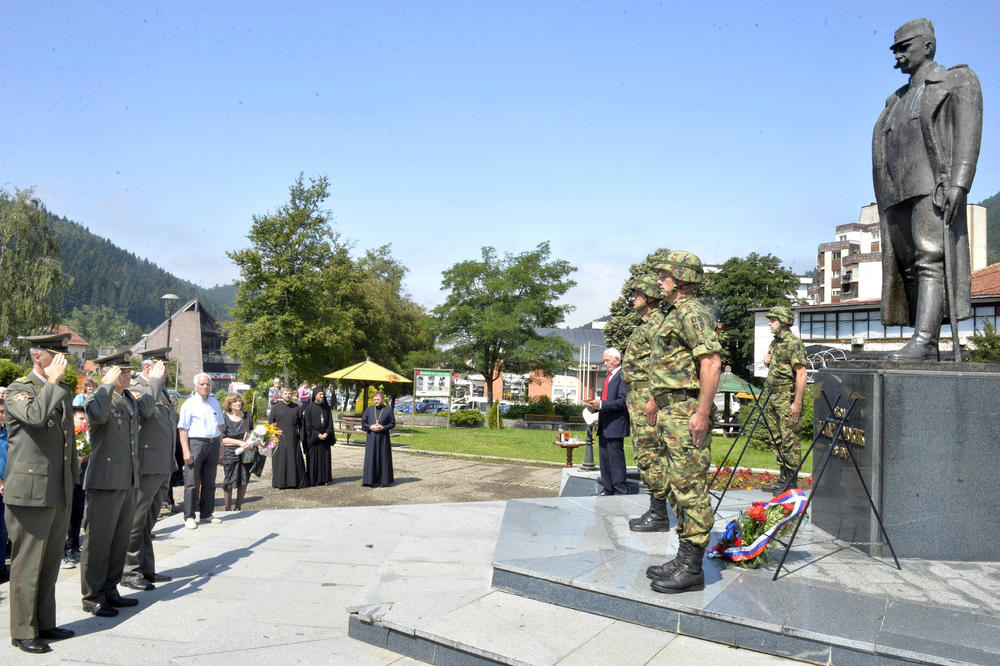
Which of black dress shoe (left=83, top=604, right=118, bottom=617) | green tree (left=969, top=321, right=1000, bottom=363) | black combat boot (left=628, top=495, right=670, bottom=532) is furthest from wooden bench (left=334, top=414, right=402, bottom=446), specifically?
green tree (left=969, top=321, right=1000, bottom=363)

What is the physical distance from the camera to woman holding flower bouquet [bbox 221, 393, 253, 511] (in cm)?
1010

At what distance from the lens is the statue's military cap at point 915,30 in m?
5.89

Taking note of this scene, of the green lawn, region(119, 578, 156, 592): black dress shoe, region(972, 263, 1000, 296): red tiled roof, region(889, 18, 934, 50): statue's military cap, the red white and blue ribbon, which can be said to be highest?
region(972, 263, 1000, 296): red tiled roof

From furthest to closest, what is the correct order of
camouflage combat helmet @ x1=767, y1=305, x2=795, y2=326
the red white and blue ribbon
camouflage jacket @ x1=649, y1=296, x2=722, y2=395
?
1. camouflage combat helmet @ x1=767, y1=305, x2=795, y2=326
2. the red white and blue ribbon
3. camouflage jacket @ x1=649, y1=296, x2=722, y2=395

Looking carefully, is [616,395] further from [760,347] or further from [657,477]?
[760,347]

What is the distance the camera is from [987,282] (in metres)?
42.0

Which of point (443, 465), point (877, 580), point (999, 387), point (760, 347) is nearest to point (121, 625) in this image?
point (877, 580)

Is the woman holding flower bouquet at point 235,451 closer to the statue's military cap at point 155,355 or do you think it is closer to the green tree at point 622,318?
the statue's military cap at point 155,355

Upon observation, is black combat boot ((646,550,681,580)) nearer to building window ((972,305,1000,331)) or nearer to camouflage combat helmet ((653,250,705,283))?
camouflage combat helmet ((653,250,705,283))

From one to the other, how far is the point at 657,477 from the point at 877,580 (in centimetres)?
176

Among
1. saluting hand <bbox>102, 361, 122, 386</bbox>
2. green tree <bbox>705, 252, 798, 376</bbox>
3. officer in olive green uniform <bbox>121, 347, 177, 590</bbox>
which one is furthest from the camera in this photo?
green tree <bbox>705, 252, 798, 376</bbox>

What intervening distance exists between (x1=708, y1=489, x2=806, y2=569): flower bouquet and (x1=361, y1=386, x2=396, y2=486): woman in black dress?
8.59m

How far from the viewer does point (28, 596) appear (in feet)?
14.4

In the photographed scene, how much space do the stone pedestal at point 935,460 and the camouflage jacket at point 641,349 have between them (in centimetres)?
168
